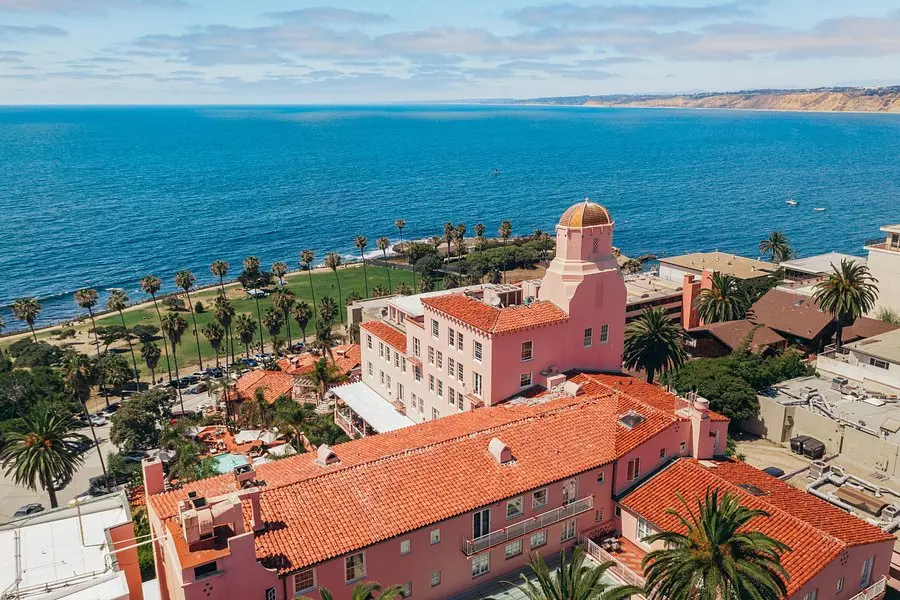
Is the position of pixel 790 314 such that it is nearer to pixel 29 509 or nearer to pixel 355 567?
pixel 355 567

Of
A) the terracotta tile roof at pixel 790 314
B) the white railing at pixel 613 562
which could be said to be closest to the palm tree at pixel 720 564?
the white railing at pixel 613 562

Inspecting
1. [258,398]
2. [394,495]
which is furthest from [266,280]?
[394,495]

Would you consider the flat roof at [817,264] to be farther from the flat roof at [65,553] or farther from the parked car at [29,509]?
the parked car at [29,509]

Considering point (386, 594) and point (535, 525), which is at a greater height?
point (386, 594)

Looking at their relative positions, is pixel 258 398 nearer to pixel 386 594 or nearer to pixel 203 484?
pixel 203 484

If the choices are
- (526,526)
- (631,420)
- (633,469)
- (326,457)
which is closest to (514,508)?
(526,526)

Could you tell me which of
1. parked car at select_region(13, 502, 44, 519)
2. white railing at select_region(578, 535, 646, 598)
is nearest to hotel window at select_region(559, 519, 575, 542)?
white railing at select_region(578, 535, 646, 598)
